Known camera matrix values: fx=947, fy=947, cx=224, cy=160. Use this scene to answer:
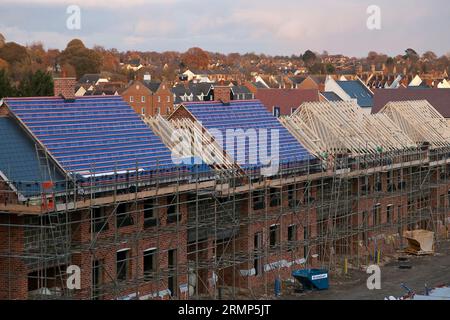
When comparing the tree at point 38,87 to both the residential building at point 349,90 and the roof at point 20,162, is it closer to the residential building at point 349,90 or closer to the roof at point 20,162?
the roof at point 20,162

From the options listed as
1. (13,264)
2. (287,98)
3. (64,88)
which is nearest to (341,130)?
(64,88)

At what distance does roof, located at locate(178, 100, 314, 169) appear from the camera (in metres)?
42.6

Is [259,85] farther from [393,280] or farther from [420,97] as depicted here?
[393,280]

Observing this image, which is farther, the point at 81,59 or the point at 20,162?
the point at 81,59

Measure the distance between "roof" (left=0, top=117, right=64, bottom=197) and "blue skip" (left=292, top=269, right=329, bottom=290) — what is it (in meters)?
12.8

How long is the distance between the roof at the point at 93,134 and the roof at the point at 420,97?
3906cm

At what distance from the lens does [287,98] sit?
293ft

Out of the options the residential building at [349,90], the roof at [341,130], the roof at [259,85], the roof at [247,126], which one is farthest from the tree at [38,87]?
the roof at [259,85]

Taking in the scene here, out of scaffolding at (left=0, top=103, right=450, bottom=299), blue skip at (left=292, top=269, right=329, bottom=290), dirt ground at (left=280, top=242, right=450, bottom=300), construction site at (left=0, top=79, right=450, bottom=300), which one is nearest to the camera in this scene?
scaffolding at (left=0, top=103, right=450, bottom=299)

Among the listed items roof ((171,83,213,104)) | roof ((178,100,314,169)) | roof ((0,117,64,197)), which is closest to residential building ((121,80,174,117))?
roof ((171,83,213,104))

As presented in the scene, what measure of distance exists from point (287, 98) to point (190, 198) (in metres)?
51.8

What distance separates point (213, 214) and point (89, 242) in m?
7.75
